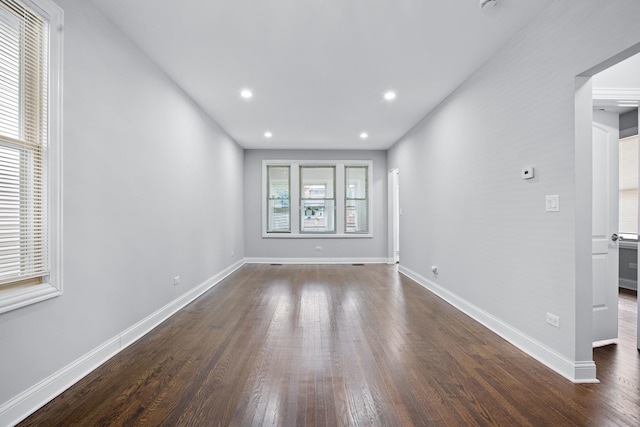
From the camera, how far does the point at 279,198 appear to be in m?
7.56

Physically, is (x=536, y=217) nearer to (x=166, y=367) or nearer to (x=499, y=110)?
(x=499, y=110)

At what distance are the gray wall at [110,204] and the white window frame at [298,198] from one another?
321 cm

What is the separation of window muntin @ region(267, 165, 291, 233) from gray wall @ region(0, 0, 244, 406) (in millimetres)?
3283

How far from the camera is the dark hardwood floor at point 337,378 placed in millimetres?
1764

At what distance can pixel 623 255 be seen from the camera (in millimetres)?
4883

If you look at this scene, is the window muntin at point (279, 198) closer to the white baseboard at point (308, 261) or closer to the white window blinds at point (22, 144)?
the white baseboard at point (308, 261)

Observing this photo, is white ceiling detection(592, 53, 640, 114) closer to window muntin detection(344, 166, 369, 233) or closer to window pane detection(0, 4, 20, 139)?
window pane detection(0, 4, 20, 139)

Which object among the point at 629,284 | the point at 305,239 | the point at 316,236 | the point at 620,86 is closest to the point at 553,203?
the point at 620,86

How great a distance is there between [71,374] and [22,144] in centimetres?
153

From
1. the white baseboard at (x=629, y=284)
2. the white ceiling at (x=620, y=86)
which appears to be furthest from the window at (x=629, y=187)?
the white ceiling at (x=620, y=86)

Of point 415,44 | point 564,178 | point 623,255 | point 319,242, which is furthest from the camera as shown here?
point 319,242

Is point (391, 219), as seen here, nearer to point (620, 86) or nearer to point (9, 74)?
point (620, 86)

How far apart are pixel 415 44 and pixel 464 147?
4.71ft

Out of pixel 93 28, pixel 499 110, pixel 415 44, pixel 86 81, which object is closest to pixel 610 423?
pixel 499 110
